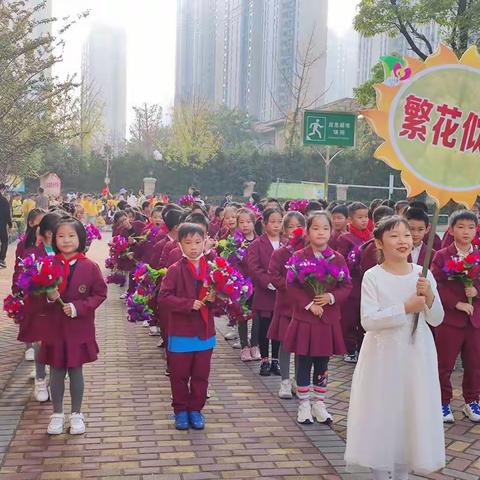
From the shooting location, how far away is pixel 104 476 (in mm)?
4039

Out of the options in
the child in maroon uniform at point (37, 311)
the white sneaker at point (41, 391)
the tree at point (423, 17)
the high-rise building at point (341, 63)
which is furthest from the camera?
the high-rise building at point (341, 63)

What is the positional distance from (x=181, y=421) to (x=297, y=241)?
1825 mm

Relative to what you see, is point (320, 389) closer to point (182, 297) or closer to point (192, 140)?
point (182, 297)

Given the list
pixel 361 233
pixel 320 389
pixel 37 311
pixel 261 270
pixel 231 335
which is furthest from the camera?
pixel 231 335

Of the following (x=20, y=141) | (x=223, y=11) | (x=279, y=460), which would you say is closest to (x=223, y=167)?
(x=20, y=141)

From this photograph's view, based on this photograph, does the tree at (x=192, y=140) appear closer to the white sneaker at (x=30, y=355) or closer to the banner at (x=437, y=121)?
the white sneaker at (x=30, y=355)

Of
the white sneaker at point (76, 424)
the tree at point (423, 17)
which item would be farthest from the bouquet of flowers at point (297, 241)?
the tree at point (423, 17)

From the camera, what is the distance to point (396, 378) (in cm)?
367

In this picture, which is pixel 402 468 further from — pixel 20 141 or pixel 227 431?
pixel 20 141

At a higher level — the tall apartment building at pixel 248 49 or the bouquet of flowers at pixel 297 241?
the tall apartment building at pixel 248 49

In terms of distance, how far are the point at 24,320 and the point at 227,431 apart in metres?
1.79

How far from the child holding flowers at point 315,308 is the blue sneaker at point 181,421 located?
881 mm

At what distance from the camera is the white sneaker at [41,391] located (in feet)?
18.0

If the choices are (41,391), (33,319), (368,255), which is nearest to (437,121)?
(368,255)
